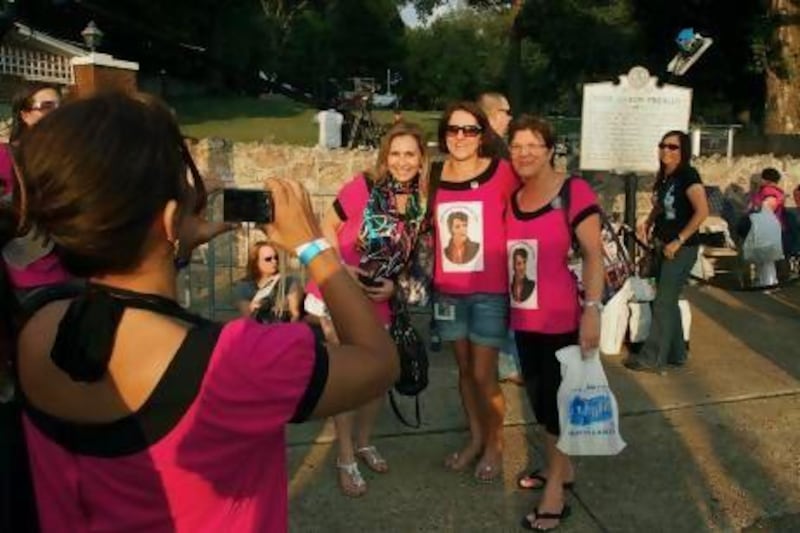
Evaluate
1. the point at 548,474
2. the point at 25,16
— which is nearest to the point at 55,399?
the point at 548,474

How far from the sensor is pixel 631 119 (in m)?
8.62

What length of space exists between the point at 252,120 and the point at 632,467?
35860mm

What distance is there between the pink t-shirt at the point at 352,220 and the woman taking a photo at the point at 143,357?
96.3 inches

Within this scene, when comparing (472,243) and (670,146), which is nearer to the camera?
(472,243)

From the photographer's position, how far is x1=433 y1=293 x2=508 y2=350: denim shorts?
12.8 ft

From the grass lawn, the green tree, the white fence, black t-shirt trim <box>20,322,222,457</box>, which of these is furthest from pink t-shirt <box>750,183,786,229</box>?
the green tree

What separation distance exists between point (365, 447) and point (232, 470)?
9.69ft

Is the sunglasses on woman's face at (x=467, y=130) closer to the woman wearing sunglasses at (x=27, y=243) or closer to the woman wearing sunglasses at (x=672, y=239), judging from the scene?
the woman wearing sunglasses at (x=27, y=243)

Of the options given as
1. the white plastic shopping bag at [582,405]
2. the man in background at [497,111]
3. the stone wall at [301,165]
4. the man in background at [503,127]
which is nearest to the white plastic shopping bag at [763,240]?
the stone wall at [301,165]

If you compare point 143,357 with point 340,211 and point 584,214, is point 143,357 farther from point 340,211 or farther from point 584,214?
point 340,211

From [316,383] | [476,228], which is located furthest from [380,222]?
[316,383]

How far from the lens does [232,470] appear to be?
1365mm

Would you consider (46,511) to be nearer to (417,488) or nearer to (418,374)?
(418,374)

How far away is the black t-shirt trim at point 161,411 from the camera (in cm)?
124
